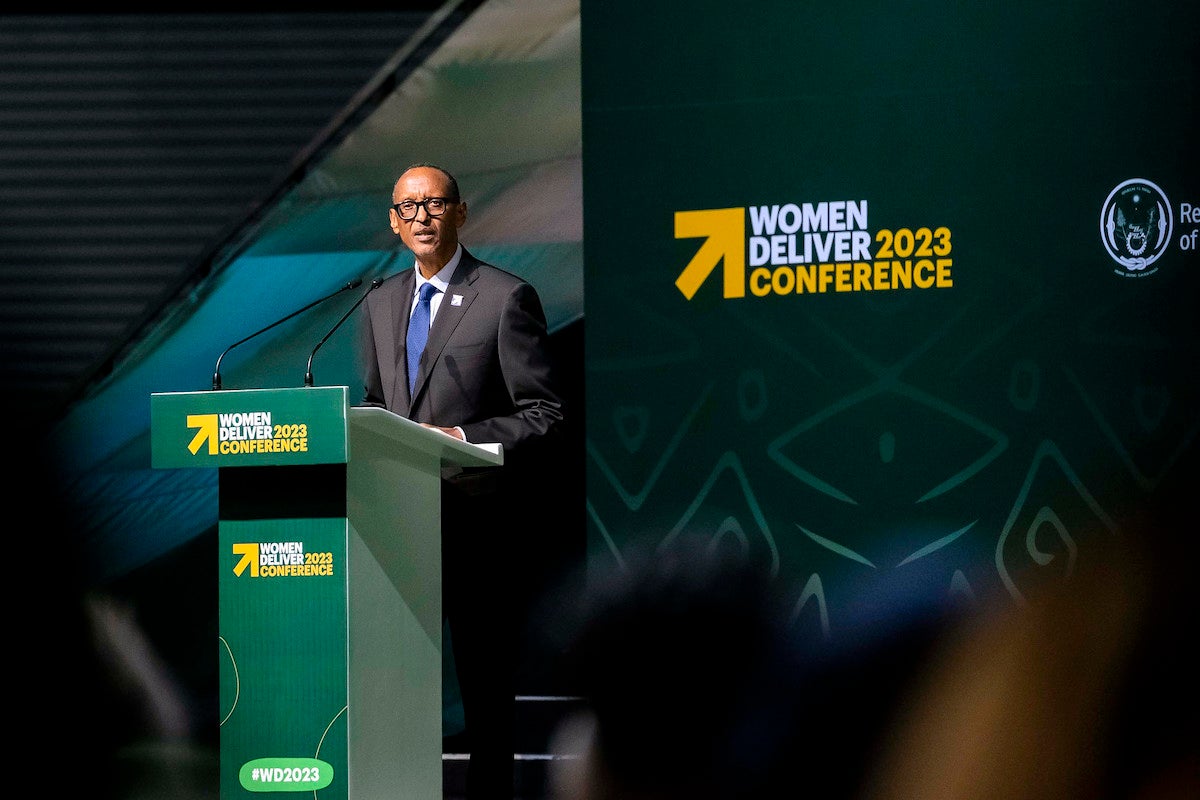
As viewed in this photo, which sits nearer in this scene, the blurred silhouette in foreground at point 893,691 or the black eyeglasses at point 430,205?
the black eyeglasses at point 430,205

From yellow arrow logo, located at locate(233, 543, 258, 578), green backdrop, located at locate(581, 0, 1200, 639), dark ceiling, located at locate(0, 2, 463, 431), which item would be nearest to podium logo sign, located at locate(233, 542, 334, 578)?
yellow arrow logo, located at locate(233, 543, 258, 578)

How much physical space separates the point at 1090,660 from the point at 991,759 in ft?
1.45

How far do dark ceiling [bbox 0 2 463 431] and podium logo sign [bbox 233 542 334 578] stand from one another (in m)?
2.51

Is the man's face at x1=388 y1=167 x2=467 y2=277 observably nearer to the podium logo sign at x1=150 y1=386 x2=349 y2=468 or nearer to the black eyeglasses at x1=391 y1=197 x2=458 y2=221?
the black eyeglasses at x1=391 y1=197 x2=458 y2=221

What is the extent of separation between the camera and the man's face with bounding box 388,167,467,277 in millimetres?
4090

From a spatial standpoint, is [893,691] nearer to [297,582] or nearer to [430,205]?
[430,205]

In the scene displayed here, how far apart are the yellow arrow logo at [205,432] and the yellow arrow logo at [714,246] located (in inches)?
84.7

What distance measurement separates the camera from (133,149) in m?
5.31

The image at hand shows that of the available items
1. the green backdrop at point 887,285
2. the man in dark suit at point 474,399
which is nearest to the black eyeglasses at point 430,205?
the man in dark suit at point 474,399

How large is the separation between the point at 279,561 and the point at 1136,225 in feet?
9.60

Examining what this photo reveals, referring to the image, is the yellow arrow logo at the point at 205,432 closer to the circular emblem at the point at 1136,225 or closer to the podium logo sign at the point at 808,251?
the podium logo sign at the point at 808,251

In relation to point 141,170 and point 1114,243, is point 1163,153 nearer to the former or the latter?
point 1114,243

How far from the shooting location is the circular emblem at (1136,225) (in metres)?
4.47

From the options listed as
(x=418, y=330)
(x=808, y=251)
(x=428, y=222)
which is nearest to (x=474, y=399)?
(x=418, y=330)
